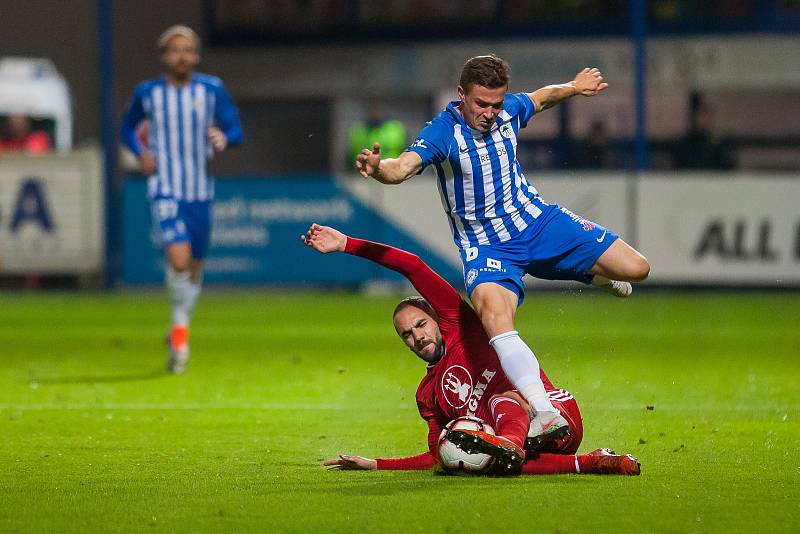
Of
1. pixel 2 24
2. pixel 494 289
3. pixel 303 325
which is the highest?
pixel 2 24

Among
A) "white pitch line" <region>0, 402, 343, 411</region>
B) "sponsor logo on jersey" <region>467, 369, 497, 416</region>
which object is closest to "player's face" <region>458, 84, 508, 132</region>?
"sponsor logo on jersey" <region>467, 369, 497, 416</region>

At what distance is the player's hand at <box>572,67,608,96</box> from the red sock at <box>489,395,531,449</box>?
1.68 metres

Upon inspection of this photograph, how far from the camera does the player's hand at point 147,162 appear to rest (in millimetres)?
10211

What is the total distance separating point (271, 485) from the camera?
18.6 feet

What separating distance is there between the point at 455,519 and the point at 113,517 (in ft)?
3.76

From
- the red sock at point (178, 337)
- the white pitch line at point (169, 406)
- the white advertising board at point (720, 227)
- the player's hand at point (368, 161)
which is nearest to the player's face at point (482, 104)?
the player's hand at point (368, 161)

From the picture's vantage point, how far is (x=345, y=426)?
7.50 m

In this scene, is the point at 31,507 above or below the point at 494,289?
below

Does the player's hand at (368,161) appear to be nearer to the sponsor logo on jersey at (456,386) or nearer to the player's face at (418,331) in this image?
the player's face at (418,331)

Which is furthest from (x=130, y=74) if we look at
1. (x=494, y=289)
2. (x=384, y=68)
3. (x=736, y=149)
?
(x=494, y=289)

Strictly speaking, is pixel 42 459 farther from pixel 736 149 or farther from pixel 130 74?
pixel 130 74

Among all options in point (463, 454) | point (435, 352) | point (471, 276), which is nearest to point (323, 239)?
point (435, 352)

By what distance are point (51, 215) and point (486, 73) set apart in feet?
37.6

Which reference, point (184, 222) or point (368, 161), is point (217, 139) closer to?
point (184, 222)
